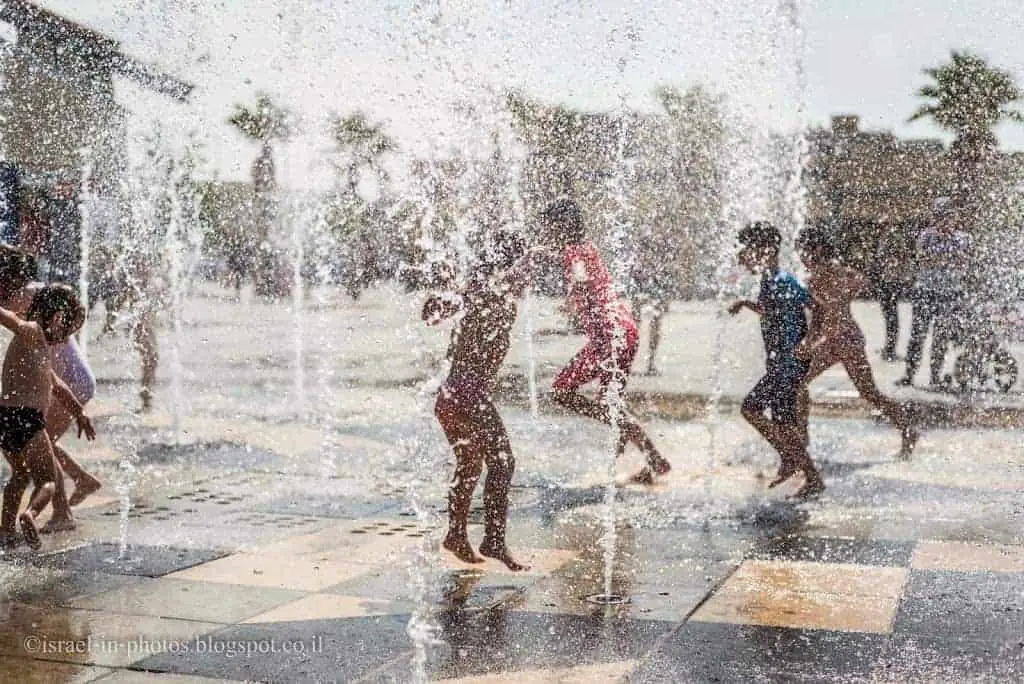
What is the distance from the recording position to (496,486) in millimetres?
4914

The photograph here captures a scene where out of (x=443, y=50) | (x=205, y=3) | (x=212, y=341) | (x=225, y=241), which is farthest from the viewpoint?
(x=225, y=241)

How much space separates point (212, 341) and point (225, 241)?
1272 cm

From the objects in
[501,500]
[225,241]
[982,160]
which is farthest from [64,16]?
[225,241]

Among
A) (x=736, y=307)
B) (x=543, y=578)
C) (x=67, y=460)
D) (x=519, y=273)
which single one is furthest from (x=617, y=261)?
(x=543, y=578)

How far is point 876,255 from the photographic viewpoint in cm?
1223

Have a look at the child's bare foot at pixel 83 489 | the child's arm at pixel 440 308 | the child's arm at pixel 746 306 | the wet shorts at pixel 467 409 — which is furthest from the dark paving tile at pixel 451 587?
the child's arm at pixel 746 306

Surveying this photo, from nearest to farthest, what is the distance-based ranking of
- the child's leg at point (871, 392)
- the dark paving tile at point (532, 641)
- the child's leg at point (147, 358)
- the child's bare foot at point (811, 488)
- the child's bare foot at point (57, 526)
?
1. the dark paving tile at point (532, 641)
2. the child's bare foot at point (57, 526)
3. the child's bare foot at point (811, 488)
4. the child's leg at point (871, 392)
5. the child's leg at point (147, 358)

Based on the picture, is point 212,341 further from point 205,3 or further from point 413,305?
point 205,3

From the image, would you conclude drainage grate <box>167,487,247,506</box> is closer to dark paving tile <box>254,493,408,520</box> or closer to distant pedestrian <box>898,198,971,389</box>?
dark paving tile <box>254,493,408,520</box>

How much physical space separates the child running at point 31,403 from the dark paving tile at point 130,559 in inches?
9.0

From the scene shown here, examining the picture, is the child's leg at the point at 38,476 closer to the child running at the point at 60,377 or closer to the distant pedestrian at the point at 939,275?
the child running at the point at 60,377

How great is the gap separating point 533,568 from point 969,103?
6.53m

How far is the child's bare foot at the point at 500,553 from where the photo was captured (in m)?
4.91

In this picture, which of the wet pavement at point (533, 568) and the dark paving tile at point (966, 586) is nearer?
the wet pavement at point (533, 568)
